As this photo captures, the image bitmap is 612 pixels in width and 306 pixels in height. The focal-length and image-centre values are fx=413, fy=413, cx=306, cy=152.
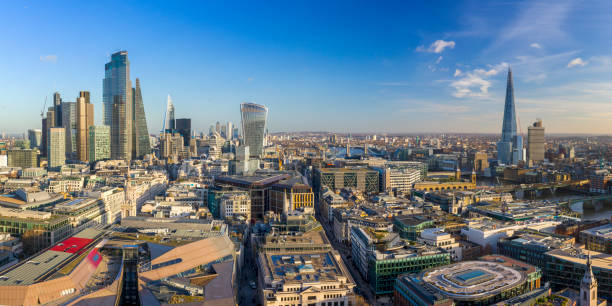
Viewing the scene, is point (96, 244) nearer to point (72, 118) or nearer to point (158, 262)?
point (158, 262)

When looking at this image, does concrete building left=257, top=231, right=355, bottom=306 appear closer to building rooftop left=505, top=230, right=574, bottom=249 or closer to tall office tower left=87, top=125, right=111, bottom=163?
building rooftop left=505, top=230, right=574, bottom=249

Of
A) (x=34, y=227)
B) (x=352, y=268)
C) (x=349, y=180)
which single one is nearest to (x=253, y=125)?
(x=349, y=180)

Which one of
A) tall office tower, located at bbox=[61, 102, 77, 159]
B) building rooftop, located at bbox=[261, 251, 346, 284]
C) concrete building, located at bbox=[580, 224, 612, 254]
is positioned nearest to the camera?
building rooftop, located at bbox=[261, 251, 346, 284]

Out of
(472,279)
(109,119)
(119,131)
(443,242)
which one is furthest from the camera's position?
(109,119)

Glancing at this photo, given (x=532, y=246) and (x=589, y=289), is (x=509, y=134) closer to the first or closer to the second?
(x=532, y=246)

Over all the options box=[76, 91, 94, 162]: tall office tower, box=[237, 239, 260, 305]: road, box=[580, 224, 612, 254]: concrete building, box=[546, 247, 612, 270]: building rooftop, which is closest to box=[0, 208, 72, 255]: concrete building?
box=[237, 239, 260, 305]: road
